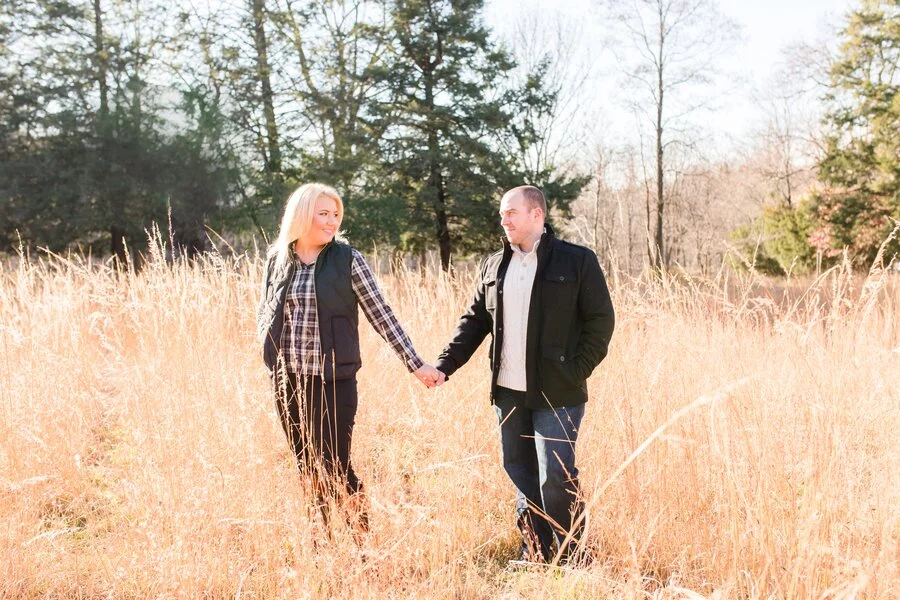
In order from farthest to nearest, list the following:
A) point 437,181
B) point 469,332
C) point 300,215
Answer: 1. point 437,181
2. point 469,332
3. point 300,215

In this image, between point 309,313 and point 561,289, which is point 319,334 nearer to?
point 309,313

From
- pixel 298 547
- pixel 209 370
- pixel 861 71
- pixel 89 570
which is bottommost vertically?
pixel 89 570

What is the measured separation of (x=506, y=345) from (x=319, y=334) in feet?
2.53

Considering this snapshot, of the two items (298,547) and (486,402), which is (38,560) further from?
(486,402)

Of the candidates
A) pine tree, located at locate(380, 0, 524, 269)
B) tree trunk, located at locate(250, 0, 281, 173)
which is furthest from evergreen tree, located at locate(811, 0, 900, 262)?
tree trunk, located at locate(250, 0, 281, 173)

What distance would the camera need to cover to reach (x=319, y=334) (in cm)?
255

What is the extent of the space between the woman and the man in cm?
56

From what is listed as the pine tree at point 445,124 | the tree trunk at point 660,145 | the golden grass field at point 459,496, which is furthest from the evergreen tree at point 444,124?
the golden grass field at point 459,496

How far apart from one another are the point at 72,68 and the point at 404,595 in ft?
56.5

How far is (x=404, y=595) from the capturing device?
6.93 ft

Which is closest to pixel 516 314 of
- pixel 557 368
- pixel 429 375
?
pixel 557 368

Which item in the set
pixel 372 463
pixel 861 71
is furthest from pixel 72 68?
pixel 861 71

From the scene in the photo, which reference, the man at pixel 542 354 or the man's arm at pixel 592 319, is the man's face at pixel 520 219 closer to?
the man at pixel 542 354

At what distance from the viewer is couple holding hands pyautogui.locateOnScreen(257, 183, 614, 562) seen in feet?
8.23
